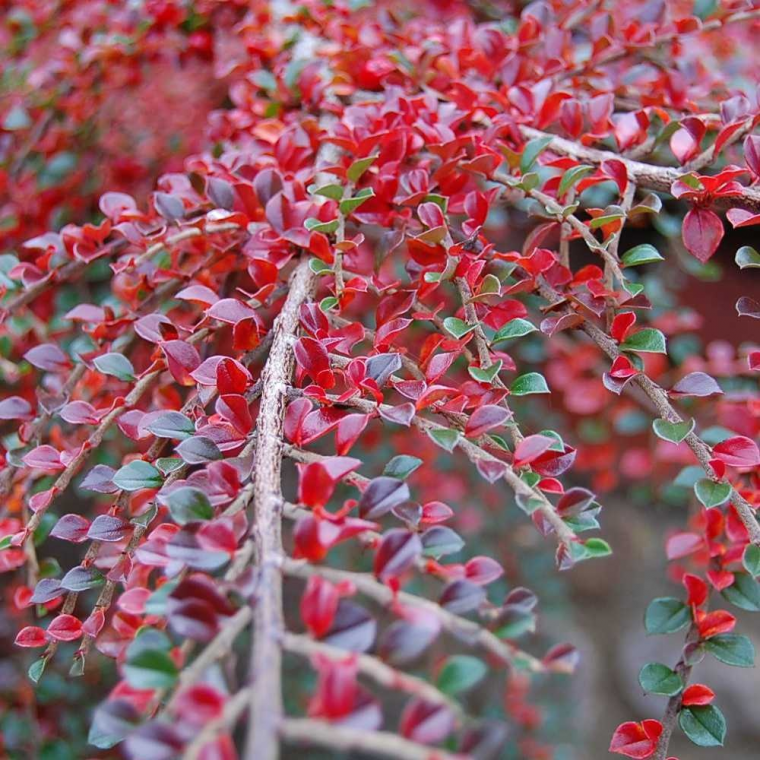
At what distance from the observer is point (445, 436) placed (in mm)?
568

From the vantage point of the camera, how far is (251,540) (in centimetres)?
49

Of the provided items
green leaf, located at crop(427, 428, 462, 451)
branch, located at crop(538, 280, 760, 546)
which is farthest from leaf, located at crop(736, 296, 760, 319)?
green leaf, located at crop(427, 428, 462, 451)

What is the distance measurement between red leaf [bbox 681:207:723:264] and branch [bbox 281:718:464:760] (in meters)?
0.54

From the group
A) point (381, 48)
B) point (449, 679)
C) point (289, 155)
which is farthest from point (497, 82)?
point (449, 679)

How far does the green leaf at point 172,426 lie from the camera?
1.99 feet

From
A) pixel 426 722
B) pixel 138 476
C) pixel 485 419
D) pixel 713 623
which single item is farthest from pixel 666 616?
pixel 138 476

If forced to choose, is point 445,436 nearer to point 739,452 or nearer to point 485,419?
point 485,419

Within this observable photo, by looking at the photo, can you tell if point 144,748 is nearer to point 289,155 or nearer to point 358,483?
point 358,483

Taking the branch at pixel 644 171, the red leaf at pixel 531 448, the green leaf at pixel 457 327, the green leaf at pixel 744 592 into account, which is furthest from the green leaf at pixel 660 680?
the branch at pixel 644 171

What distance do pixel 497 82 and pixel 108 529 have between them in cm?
76

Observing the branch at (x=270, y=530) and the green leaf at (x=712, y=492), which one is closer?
the branch at (x=270, y=530)

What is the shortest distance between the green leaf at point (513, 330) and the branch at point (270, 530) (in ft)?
0.62

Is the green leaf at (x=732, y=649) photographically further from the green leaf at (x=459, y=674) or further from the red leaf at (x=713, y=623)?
the green leaf at (x=459, y=674)

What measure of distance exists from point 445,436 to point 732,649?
34 cm
